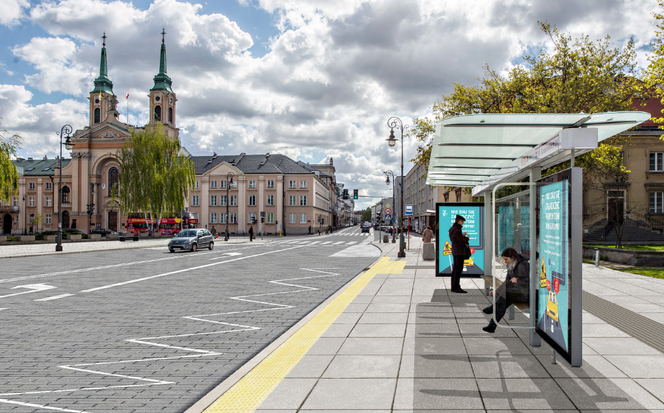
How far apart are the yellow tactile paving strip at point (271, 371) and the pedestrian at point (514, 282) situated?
2.61 metres

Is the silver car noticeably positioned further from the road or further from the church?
the church

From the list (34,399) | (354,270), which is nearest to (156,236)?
(354,270)

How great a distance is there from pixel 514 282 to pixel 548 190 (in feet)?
5.34

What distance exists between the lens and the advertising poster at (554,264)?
181 inches

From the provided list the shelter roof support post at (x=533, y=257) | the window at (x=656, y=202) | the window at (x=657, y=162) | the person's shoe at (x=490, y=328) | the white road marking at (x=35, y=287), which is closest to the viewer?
the shelter roof support post at (x=533, y=257)

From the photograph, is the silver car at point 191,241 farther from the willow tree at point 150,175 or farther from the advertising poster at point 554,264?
the advertising poster at point 554,264

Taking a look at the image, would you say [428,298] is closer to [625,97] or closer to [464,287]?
[464,287]

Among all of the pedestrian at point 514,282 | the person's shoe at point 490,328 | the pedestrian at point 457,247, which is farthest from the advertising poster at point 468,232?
the pedestrian at point 514,282

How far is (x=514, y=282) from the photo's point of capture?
611 centimetres

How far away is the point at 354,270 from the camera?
55.3 ft

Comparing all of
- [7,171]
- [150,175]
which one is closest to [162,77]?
[150,175]

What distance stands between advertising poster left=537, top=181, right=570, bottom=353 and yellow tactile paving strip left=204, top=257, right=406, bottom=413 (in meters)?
2.89

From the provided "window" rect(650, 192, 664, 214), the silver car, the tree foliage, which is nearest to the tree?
the silver car

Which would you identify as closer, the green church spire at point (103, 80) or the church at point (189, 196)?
the church at point (189, 196)
